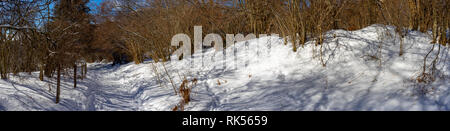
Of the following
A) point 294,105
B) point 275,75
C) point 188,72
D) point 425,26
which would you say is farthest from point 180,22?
point 425,26

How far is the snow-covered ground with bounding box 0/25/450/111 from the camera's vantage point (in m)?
3.46

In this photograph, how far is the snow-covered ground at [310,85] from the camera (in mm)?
3457

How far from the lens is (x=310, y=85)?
454 cm

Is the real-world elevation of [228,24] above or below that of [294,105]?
above

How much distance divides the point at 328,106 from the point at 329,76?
1.65 m

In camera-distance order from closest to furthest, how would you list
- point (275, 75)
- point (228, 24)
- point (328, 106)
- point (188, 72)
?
point (328, 106), point (275, 75), point (188, 72), point (228, 24)

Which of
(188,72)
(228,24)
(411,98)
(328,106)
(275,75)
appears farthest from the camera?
(228,24)

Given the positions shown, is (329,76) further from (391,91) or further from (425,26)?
(425,26)

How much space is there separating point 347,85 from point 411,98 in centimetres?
108

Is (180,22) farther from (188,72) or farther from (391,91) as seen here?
(391,91)

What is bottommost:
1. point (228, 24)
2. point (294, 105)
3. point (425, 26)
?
point (294, 105)

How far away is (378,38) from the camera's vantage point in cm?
582

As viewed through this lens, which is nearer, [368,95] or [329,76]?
[368,95]

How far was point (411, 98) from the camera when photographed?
3.16m
